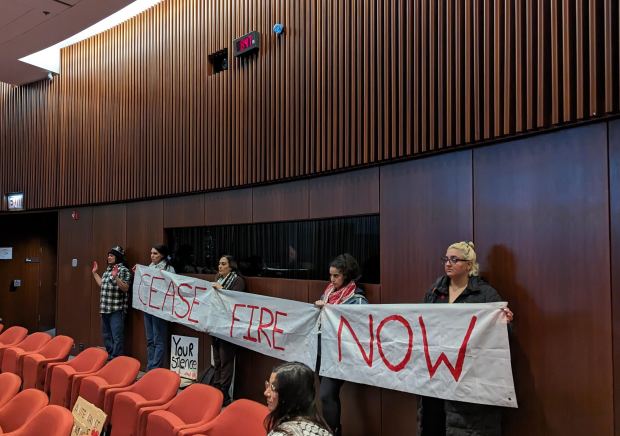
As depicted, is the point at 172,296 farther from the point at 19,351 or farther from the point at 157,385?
the point at 157,385

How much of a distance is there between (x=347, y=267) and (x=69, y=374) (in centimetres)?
256

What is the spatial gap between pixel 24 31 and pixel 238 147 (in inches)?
133

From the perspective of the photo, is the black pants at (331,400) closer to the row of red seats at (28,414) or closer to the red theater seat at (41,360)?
the row of red seats at (28,414)

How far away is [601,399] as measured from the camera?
2980 mm

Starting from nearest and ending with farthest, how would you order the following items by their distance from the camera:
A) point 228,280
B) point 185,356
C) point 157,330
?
point 228,280
point 185,356
point 157,330

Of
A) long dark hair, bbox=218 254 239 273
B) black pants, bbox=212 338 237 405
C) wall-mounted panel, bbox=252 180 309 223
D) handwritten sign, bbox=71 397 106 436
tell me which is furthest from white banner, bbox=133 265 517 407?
handwritten sign, bbox=71 397 106 436

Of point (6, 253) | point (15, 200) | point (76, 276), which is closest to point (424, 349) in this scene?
point (76, 276)

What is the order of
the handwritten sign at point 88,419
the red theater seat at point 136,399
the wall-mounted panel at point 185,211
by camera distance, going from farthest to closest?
1. the wall-mounted panel at point 185,211
2. the red theater seat at point 136,399
3. the handwritten sign at point 88,419

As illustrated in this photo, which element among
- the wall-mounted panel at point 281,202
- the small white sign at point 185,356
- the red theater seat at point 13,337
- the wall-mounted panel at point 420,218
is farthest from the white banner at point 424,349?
the red theater seat at point 13,337

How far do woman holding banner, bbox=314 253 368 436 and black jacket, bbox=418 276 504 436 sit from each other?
78cm

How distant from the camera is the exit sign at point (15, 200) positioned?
30.3 ft

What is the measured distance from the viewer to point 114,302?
7039mm

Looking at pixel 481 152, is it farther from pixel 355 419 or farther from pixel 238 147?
pixel 238 147

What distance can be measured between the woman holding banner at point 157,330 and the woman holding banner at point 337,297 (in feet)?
9.78
